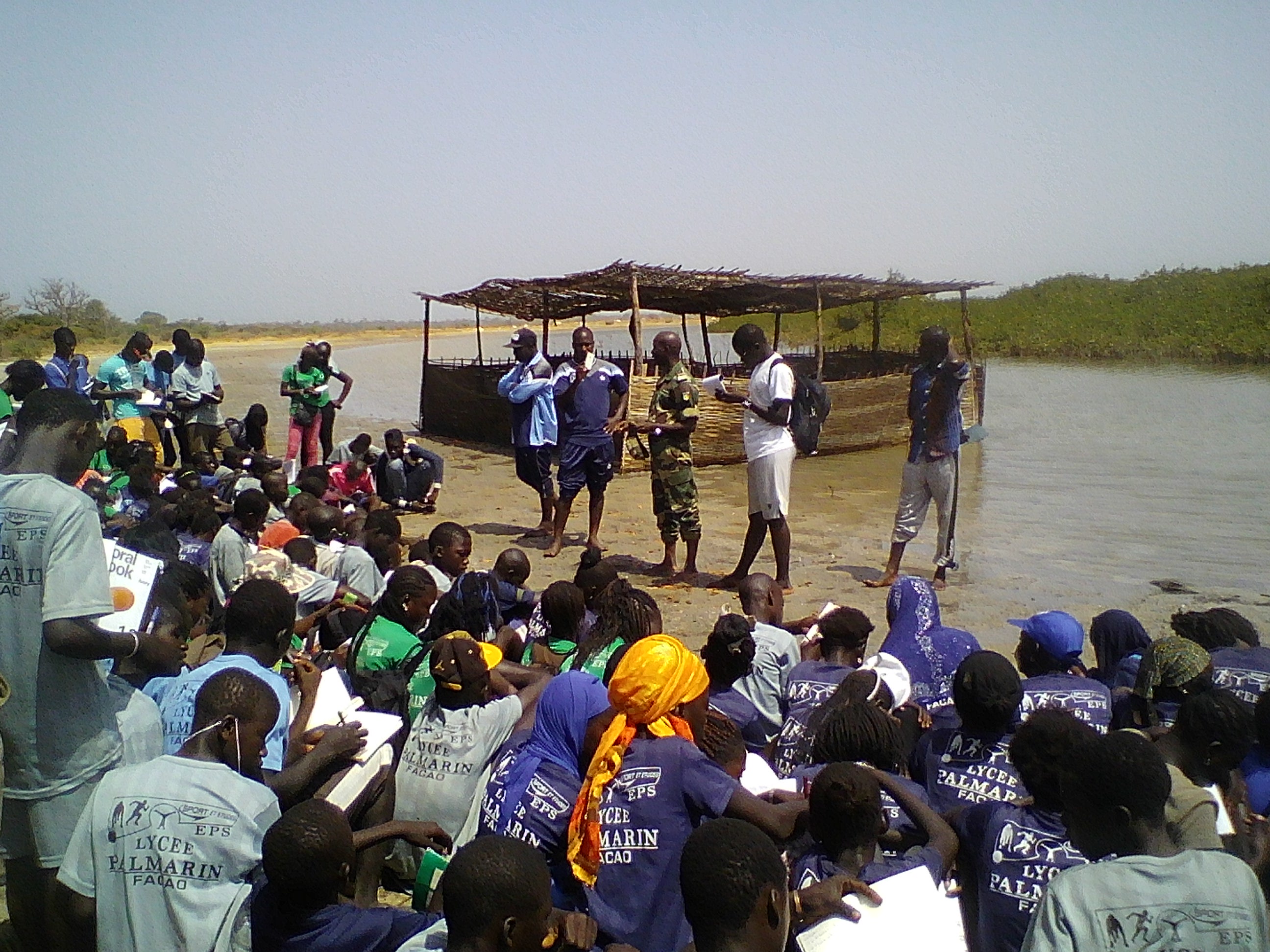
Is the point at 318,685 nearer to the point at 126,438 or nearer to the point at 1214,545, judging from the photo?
the point at 126,438

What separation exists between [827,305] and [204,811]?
633 inches

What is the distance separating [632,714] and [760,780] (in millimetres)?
602

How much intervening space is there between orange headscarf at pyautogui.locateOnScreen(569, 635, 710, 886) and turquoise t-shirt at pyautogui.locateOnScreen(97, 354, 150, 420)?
8411 mm

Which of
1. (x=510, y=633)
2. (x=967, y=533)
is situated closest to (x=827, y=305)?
(x=967, y=533)

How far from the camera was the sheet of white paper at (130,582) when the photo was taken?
3.15 meters

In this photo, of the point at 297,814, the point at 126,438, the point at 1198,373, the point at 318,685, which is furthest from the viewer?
the point at 1198,373

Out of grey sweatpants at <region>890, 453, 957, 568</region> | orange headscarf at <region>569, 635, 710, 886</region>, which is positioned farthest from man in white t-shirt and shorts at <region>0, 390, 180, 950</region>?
grey sweatpants at <region>890, 453, 957, 568</region>

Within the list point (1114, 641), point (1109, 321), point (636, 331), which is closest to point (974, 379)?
point (636, 331)

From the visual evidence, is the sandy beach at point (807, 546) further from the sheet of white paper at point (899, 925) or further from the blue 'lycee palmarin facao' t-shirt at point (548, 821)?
the sheet of white paper at point (899, 925)

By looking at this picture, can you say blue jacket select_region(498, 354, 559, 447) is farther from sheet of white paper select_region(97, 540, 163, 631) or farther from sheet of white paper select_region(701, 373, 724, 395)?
sheet of white paper select_region(97, 540, 163, 631)

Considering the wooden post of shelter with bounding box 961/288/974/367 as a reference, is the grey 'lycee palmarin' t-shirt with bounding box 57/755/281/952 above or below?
below

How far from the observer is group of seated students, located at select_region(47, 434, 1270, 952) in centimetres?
190

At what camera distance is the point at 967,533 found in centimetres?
887

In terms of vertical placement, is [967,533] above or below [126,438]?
below
